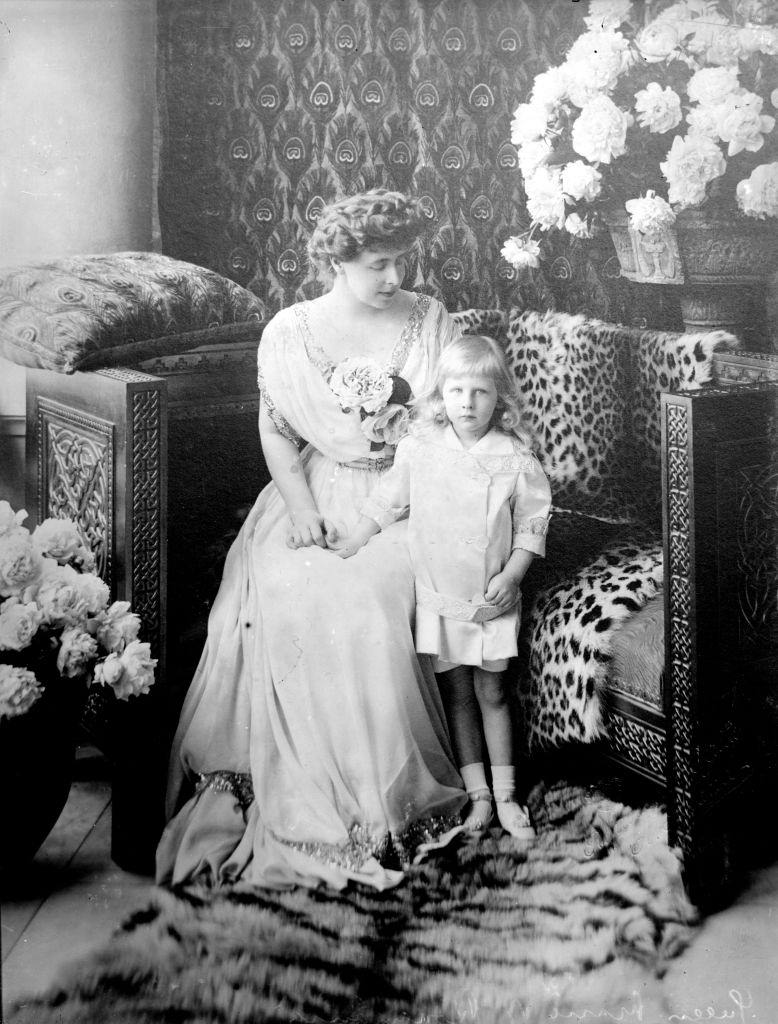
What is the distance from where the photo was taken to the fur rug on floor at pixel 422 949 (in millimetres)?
1857

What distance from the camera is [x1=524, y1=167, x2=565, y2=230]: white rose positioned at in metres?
2.23

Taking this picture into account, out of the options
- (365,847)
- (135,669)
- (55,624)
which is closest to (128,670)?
(135,669)

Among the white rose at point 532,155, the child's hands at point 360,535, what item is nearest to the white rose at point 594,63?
the white rose at point 532,155

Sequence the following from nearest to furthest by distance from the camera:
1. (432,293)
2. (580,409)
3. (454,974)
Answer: (454,974) < (432,293) < (580,409)

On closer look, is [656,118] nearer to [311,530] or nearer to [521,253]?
[521,253]

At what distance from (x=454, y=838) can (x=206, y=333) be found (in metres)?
1.15

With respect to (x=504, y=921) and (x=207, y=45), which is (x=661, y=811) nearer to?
(x=504, y=921)

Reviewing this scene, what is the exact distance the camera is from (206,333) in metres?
2.28

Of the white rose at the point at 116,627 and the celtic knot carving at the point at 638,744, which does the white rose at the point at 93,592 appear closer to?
the white rose at the point at 116,627

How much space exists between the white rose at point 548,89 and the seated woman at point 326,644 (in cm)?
33

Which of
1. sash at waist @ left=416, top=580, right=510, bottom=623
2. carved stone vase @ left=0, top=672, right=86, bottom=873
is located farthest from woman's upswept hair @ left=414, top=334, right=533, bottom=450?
carved stone vase @ left=0, top=672, right=86, bottom=873

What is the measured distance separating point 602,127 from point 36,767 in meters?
1.70

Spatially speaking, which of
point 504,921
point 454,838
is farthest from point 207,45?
point 504,921

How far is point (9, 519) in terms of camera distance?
7.04 ft
